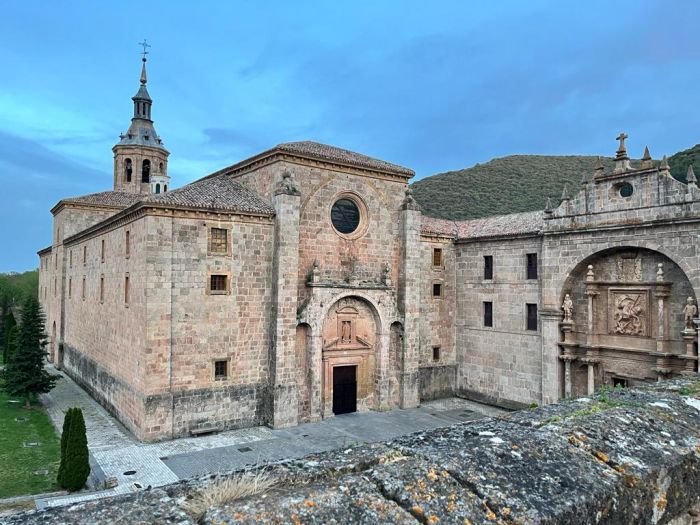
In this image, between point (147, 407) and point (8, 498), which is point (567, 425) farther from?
point (147, 407)

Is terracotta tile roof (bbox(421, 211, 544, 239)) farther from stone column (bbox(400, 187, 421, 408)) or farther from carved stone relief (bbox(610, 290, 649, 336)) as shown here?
carved stone relief (bbox(610, 290, 649, 336))

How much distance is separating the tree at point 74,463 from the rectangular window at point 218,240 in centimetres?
738

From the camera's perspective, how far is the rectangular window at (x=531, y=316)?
2232 cm

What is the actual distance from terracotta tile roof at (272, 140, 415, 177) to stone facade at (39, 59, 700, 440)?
4.0 inches

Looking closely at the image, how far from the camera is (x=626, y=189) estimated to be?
1956 centimetres

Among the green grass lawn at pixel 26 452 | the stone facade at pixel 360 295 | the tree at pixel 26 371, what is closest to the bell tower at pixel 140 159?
the stone facade at pixel 360 295

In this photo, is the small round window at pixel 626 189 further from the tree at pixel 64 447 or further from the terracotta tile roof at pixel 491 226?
the tree at pixel 64 447

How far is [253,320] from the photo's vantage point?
19578mm

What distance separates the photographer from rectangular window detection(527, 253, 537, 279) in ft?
73.3

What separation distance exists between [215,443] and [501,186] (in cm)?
5125

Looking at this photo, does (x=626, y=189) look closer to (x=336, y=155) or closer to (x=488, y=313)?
(x=488, y=313)

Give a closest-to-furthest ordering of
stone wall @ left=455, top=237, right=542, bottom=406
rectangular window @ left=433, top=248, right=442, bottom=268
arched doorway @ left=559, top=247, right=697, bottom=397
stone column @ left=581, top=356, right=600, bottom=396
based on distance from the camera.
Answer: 1. arched doorway @ left=559, top=247, right=697, bottom=397
2. stone column @ left=581, top=356, right=600, bottom=396
3. stone wall @ left=455, top=237, right=542, bottom=406
4. rectangular window @ left=433, top=248, right=442, bottom=268

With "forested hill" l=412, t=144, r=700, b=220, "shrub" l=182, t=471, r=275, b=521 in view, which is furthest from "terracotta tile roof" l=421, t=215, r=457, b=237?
"forested hill" l=412, t=144, r=700, b=220

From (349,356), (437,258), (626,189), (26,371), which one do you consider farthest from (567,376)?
(26,371)
